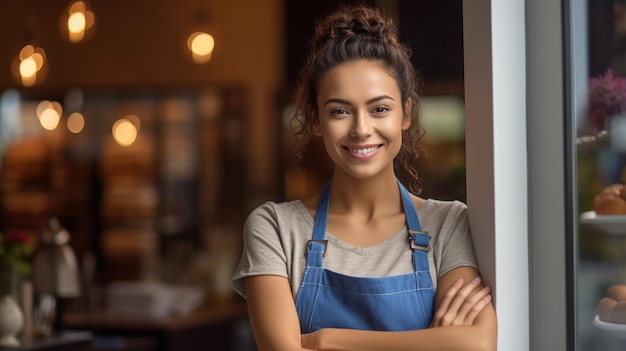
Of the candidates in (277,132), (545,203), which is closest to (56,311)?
(277,132)

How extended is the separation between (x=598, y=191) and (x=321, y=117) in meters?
0.59

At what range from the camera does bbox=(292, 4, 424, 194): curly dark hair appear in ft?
6.03

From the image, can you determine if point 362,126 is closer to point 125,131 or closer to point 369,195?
point 369,195

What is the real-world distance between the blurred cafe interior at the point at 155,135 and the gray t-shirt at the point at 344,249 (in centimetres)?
485

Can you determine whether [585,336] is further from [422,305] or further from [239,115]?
[239,115]

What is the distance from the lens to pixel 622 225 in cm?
188

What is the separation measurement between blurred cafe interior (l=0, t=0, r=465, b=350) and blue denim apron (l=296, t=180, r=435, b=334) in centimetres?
491

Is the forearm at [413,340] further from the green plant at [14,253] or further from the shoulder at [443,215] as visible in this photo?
the green plant at [14,253]

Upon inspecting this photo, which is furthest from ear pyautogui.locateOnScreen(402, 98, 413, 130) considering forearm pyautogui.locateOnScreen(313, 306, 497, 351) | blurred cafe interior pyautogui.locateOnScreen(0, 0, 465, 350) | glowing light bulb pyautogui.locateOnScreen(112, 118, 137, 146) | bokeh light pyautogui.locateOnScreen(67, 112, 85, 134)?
bokeh light pyautogui.locateOnScreen(67, 112, 85, 134)

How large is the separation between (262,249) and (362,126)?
32 centimetres

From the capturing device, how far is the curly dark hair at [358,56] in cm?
184

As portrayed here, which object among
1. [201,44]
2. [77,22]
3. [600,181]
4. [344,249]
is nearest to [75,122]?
[201,44]

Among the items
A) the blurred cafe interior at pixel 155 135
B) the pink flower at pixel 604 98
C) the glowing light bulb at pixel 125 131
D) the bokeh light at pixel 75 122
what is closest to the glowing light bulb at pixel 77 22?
the blurred cafe interior at pixel 155 135

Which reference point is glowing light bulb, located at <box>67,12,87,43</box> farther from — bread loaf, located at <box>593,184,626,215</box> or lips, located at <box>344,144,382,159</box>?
bread loaf, located at <box>593,184,626,215</box>
